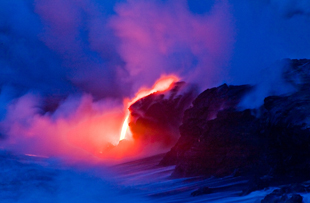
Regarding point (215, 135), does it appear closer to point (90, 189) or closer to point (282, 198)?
point (90, 189)

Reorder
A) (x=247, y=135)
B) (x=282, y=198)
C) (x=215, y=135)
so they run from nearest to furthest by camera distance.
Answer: (x=282, y=198) < (x=247, y=135) < (x=215, y=135)

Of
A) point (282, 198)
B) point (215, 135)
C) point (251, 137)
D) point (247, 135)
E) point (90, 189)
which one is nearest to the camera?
point (282, 198)

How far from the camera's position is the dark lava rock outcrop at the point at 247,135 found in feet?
63.0

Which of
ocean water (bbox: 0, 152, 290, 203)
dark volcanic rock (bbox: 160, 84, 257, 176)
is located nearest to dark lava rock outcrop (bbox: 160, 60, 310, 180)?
dark volcanic rock (bbox: 160, 84, 257, 176)

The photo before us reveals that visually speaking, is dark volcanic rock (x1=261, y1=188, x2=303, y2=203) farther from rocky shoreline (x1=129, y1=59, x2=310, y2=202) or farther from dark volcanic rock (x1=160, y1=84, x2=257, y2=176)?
dark volcanic rock (x1=160, y1=84, x2=257, y2=176)

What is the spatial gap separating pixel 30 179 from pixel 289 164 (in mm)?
14566

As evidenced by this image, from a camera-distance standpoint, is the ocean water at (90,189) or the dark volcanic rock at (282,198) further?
the ocean water at (90,189)

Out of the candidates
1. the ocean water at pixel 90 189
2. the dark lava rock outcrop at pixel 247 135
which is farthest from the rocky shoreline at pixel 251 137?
the ocean water at pixel 90 189

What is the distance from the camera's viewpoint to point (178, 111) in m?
45.7

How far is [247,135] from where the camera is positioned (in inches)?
968

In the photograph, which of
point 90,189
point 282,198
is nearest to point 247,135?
point 282,198

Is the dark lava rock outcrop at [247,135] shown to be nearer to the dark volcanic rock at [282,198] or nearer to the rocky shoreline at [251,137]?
the rocky shoreline at [251,137]

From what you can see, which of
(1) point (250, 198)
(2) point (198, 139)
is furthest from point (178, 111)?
(1) point (250, 198)

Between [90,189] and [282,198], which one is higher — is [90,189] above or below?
above
